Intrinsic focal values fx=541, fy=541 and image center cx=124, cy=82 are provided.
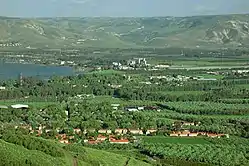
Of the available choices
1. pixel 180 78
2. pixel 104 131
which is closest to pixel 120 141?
pixel 104 131

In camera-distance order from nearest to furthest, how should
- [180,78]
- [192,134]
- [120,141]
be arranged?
[120,141], [192,134], [180,78]

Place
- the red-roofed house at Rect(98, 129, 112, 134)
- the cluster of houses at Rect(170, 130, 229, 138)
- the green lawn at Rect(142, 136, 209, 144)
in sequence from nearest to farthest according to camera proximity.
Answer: the green lawn at Rect(142, 136, 209, 144)
the cluster of houses at Rect(170, 130, 229, 138)
the red-roofed house at Rect(98, 129, 112, 134)

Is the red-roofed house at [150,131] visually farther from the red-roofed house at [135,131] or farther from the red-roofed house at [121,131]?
the red-roofed house at [121,131]

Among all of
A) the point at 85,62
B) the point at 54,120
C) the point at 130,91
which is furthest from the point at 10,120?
the point at 85,62

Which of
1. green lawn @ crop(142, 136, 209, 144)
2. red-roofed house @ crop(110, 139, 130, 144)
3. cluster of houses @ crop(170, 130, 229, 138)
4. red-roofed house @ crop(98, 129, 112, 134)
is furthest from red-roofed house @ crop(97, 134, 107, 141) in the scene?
cluster of houses @ crop(170, 130, 229, 138)

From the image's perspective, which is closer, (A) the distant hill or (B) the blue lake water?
(B) the blue lake water

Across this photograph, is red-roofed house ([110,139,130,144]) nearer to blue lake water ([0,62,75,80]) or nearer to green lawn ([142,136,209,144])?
green lawn ([142,136,209,144])

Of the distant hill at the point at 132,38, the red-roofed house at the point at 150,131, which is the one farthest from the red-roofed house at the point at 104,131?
the distant hill at the point at 132,38

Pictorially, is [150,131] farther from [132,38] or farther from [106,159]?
[132,38]
